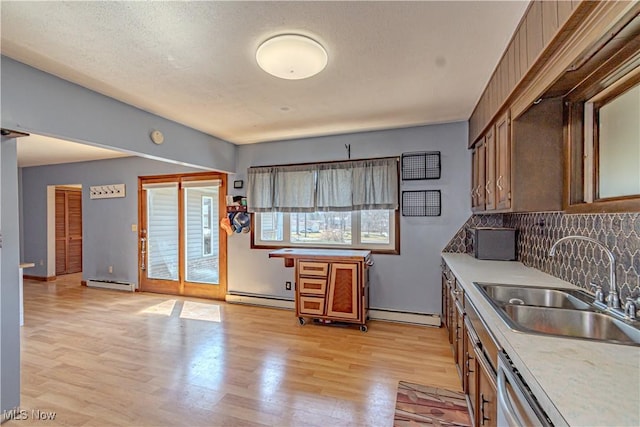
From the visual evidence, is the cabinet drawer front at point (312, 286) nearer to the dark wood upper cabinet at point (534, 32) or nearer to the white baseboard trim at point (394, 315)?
the white baseboard trim at point (394, 315)

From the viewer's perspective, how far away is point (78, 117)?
2.33 m

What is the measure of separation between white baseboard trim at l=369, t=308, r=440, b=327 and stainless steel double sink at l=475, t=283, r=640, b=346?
1.83 metres

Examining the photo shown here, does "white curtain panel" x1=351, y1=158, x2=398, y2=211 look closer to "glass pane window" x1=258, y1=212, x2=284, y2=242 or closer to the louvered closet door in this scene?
"glass pane window" x1=258, y1=212, x2=284, y2=242

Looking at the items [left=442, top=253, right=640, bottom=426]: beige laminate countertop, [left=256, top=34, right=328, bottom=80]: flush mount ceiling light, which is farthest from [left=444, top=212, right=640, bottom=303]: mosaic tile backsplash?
[left=256, top=34, right=328, bottom=80]: flush mount ceiling light

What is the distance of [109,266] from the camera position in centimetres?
542

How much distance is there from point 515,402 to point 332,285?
2523 millimetres

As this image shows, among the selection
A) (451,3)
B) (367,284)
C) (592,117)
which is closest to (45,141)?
(367,284)

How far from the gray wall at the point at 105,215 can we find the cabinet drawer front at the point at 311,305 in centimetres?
295

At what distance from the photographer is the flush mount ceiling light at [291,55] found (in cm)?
173

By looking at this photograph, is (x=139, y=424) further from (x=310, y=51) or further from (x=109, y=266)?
(x=109, y=266)

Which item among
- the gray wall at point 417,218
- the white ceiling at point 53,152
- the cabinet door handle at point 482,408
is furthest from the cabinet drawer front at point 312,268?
the white ceiling at point 53,152

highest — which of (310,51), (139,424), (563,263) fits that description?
(310,51)

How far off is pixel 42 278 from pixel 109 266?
1932 mm
